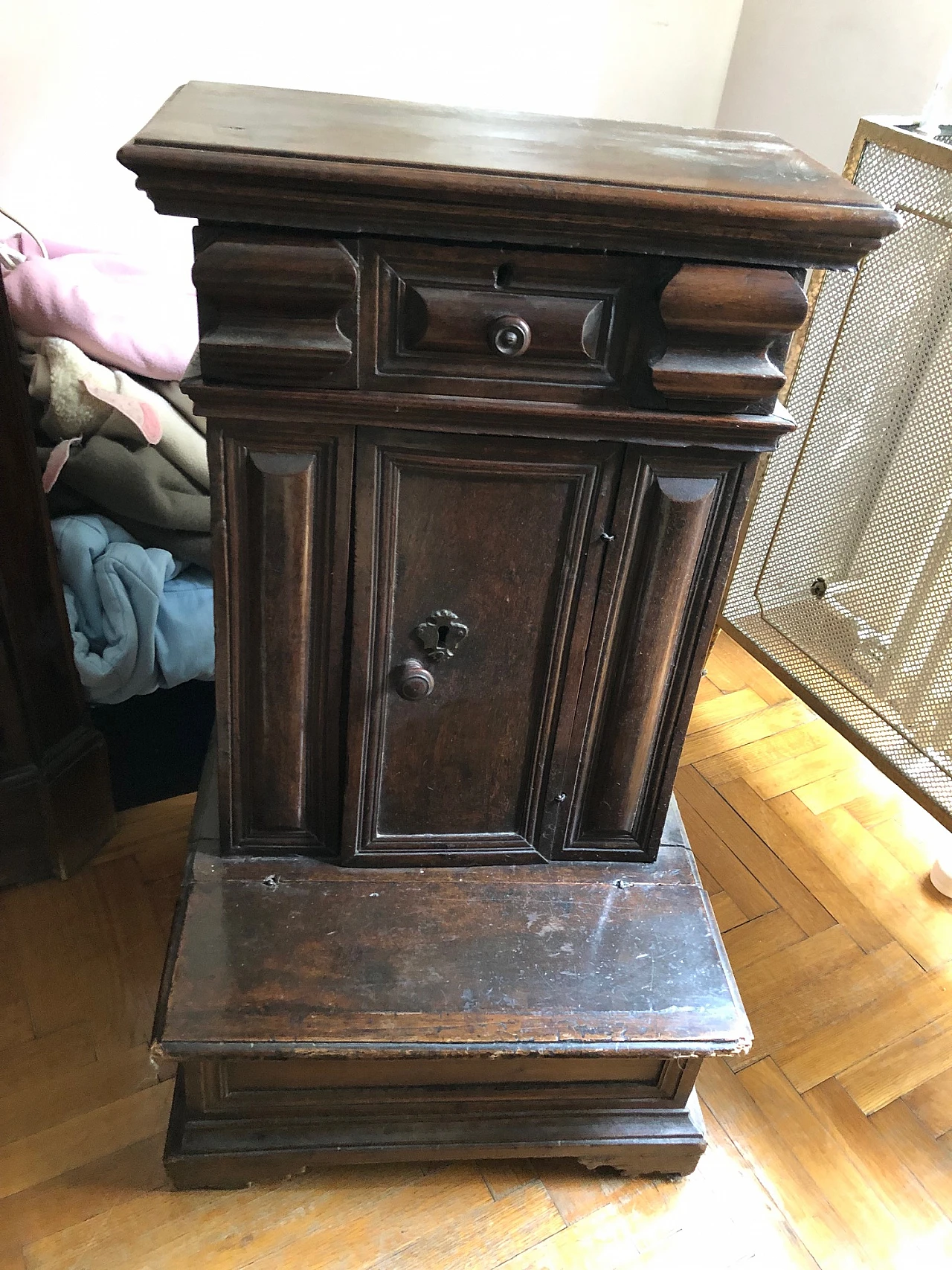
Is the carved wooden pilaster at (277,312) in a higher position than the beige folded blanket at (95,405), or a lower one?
higher

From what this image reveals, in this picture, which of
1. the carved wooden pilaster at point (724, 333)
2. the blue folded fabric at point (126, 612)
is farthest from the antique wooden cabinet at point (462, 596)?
the blue folded fabric at point (126, 612)

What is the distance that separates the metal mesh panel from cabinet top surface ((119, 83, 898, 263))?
45 centimetres

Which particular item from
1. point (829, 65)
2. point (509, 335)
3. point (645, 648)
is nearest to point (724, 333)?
point (509, 335)

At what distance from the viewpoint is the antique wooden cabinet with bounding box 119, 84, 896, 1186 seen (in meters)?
0.75

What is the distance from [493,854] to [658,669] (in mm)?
275

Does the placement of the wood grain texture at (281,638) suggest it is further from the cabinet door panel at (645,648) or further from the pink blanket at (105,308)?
the pink blanket at (105,308)

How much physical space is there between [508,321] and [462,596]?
0.84 feet

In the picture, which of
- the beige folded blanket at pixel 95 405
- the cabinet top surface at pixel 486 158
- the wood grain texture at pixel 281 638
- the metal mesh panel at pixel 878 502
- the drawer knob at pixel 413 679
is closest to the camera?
the cabinet top surface at pixel 486 158

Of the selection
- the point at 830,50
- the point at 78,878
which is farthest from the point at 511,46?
the point at 78,878

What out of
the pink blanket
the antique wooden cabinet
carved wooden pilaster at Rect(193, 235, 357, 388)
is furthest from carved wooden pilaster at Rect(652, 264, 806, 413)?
the pink blanket

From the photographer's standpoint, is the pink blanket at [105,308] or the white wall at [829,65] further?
the white wall at [829,65]

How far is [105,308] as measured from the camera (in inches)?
48.3

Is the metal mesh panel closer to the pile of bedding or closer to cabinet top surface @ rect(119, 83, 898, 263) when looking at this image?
cabinet top surface @ rect(119, 83, 898, 263)

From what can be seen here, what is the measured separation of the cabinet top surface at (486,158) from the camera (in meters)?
0.71
